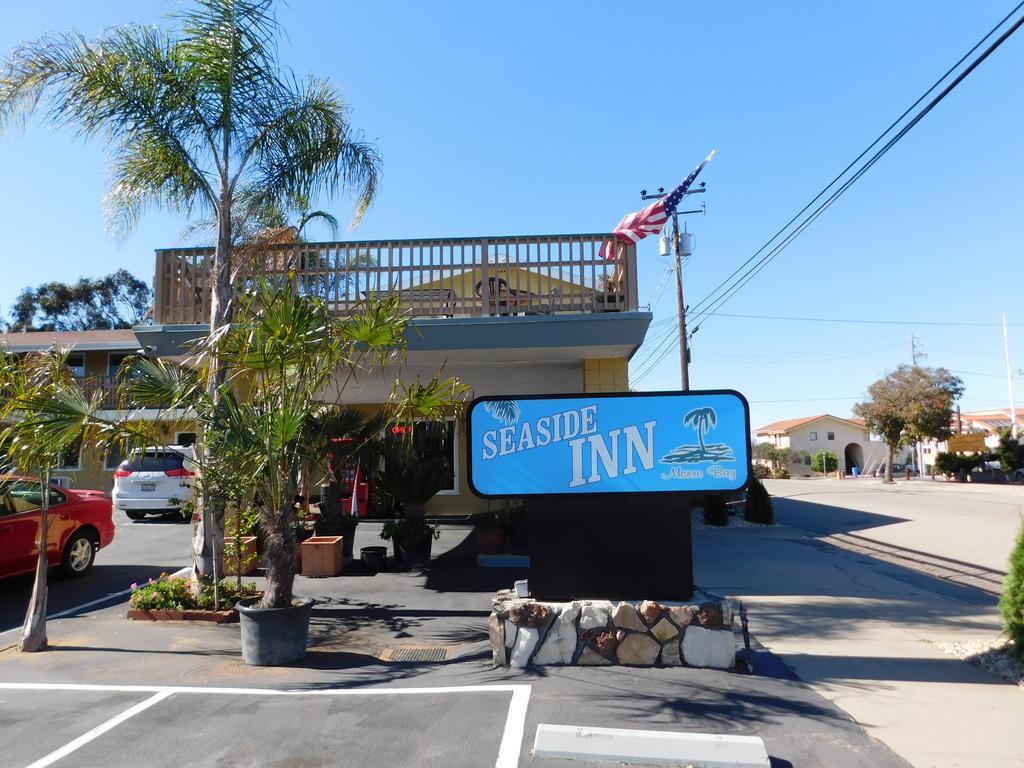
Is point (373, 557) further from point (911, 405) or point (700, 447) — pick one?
point (911, 405)

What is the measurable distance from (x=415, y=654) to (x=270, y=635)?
126cm

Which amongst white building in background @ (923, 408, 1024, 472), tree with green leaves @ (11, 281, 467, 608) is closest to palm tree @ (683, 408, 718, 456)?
tree with green leaves @ (11, 281, 467, 608)

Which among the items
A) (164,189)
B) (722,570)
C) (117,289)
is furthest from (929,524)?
(117,289)

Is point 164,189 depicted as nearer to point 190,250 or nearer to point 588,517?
point 190,250

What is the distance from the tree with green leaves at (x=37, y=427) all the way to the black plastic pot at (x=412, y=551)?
4611 millimetres

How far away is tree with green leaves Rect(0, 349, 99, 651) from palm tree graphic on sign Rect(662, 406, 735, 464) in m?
5.09

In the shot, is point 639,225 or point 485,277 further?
point 639,225

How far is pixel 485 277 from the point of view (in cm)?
998

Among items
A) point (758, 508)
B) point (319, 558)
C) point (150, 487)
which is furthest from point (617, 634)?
point (150, 487)

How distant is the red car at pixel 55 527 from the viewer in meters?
8.48

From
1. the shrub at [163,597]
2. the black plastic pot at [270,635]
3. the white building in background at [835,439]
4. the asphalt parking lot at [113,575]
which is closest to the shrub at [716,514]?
the asphalt parking lot at [113,575]

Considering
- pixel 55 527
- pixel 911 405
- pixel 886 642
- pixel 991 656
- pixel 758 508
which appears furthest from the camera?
pixel 911 405

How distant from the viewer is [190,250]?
10.2 metres

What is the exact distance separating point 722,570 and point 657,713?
6.30 meters
